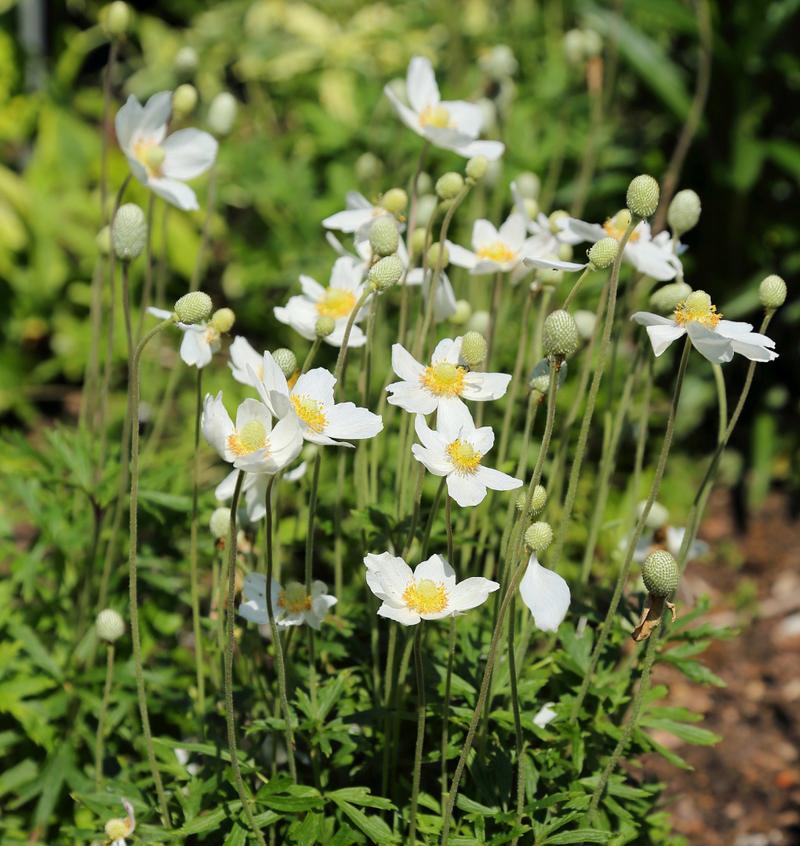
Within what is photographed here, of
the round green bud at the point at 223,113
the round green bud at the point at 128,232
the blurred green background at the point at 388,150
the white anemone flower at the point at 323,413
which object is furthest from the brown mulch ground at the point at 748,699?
the round green bud at the point at 223,113

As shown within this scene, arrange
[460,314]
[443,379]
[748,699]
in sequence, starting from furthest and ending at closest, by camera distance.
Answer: [748,699], [460,314], [443,379]

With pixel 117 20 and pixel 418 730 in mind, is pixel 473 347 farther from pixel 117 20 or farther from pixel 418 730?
pixel 117 20

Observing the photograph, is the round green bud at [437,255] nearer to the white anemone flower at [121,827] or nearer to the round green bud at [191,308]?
the round green bud at [191,308]

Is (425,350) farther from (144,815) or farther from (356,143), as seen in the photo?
(356,143)

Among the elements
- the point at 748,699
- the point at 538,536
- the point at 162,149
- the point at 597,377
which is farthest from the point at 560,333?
the point at 748,699

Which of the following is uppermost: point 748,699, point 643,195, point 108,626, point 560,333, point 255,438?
point 643,195

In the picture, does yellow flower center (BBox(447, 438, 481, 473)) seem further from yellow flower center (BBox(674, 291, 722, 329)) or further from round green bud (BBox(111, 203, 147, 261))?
round green bud (BBox(111, 203, 147, 261))
